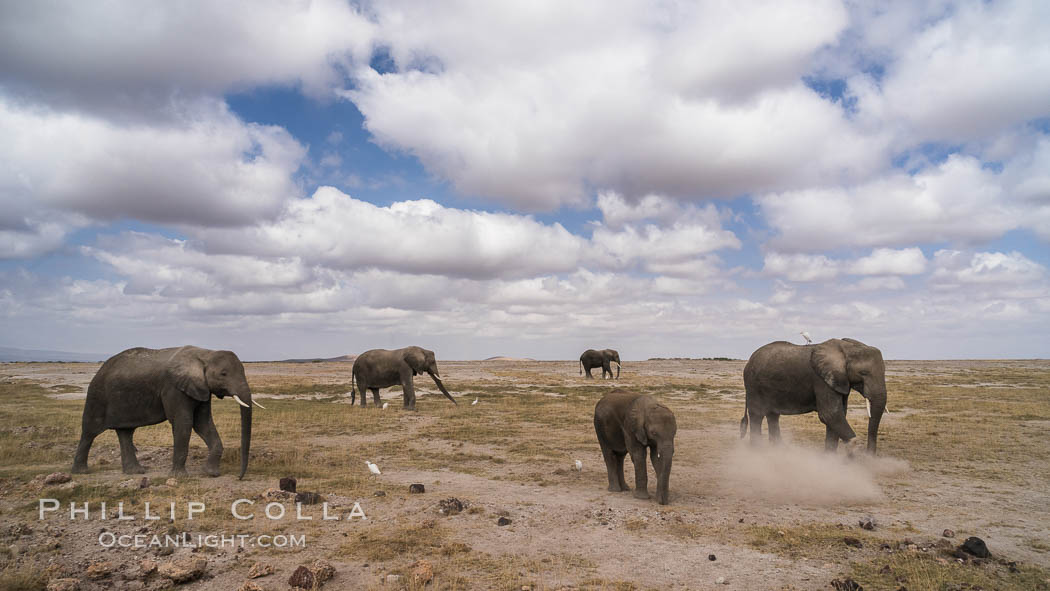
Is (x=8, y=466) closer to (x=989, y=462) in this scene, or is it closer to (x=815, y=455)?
(x=815, y=455)

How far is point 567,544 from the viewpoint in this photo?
9172 mm

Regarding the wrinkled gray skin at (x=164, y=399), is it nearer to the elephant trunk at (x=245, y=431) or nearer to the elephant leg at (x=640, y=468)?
the elephant trunk at (x=245, y=431)

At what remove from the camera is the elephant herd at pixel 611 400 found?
38.7 feet

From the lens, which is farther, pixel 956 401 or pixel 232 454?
pixel 956 401

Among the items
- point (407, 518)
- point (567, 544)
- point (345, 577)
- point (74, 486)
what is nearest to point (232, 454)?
point (74, 486)

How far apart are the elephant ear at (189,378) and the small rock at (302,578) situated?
287 inches

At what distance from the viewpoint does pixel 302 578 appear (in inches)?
300

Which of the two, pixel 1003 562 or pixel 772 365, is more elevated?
pixel 772 365

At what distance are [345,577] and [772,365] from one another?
14.1m

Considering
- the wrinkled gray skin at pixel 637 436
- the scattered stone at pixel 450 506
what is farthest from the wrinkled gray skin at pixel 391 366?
the scattered stone at pixel 450 506

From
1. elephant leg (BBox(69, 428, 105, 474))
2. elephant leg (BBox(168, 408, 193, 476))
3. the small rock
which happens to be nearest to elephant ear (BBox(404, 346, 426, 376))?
elephant leg (BBox(168, 408, 193, 476))

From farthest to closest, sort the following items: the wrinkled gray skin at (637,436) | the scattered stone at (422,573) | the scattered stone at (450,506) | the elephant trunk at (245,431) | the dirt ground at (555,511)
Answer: the elephant trunk at (245,431), the wrinkled gray skin at (637,436), the scattered stone at (450,506), the dirt ground at (555,511), the scattered stone at (422,573)

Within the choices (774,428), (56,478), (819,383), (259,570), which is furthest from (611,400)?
(56,478)

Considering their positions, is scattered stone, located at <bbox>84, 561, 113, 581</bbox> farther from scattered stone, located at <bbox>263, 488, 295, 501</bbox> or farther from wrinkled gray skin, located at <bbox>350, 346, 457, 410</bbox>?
wrinkled gray skin, located at <bbox>350, 346, 457, 410</bbox>
